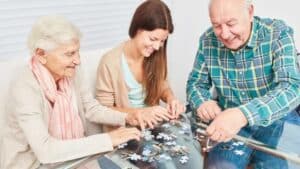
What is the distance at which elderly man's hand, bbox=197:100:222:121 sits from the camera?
1.83 meters

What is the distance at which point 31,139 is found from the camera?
153 centimetres

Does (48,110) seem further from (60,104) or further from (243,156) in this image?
(243,156)

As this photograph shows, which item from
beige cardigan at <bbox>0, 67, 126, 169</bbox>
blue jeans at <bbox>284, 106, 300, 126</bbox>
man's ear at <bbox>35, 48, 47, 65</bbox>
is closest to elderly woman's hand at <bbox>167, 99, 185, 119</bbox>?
beige cardigan at <bbox>0, 67, 126, 169</bbox>

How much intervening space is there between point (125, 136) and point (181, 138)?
260mm

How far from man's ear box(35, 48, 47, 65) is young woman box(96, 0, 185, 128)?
448mm

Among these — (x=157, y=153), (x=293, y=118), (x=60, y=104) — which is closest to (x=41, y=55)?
(x=60, y=104)

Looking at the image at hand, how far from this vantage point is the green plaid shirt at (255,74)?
5.74 ft

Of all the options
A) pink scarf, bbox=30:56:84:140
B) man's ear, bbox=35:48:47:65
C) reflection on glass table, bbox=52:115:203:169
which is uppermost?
man's ear, bbox=35:48:47:65

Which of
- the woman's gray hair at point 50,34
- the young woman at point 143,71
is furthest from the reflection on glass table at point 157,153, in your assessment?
the woman's gray hair at point 50,34

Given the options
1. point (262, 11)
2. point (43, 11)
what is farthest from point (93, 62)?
point (262, 11)

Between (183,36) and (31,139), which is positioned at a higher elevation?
(183,36)

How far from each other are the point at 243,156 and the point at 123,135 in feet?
1.68

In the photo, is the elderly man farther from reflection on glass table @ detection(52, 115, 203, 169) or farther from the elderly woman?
the elderly woman

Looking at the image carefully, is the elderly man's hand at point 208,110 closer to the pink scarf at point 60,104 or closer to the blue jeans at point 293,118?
the blue jeans at point 293,118
